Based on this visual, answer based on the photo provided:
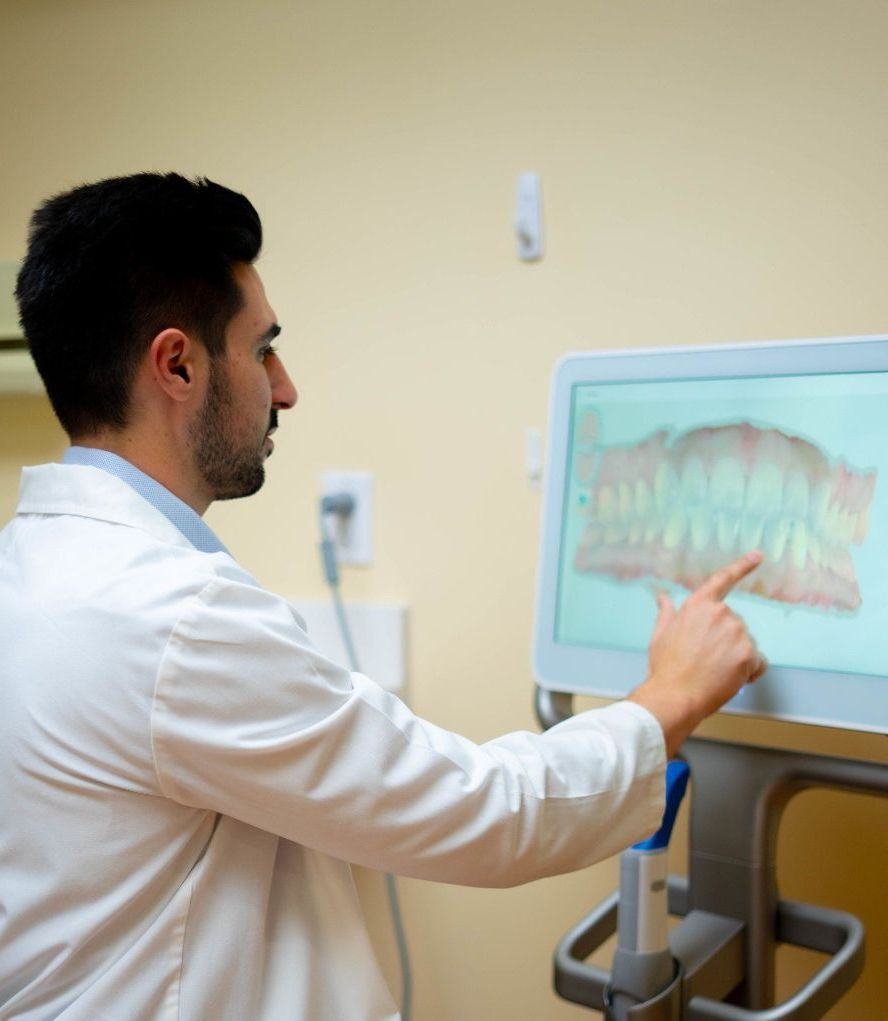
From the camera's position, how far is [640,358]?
3.89ft

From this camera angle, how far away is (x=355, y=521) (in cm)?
171

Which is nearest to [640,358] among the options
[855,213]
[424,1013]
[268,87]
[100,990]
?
[855,213]

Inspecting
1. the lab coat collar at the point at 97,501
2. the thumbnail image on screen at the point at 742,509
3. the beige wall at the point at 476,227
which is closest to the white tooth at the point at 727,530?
the thumbnail image on screen at the point at 742,509

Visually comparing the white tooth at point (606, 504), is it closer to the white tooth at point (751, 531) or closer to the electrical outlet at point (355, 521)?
the white tooth at point (751, 531)

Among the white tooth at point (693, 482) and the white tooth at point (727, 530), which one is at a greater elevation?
the white tooth at point (693, 482)

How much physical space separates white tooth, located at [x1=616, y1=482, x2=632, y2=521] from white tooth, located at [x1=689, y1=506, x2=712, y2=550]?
68 millimetres

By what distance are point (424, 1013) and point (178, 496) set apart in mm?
1036

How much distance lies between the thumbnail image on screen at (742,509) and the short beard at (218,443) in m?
0.36

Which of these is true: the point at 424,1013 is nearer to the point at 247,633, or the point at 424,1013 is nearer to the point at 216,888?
the point at 216,888

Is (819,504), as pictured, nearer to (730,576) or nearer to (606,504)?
(730,576)

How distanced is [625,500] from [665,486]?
0.05 m

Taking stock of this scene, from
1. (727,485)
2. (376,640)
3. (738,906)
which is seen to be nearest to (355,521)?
(376,640)

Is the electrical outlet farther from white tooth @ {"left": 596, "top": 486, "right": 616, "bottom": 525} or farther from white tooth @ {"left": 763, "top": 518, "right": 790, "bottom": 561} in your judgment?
white tooth @ {"left": 763, "top": 518, "right": 790, "bottom": 561}

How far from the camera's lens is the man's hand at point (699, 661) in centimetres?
102
